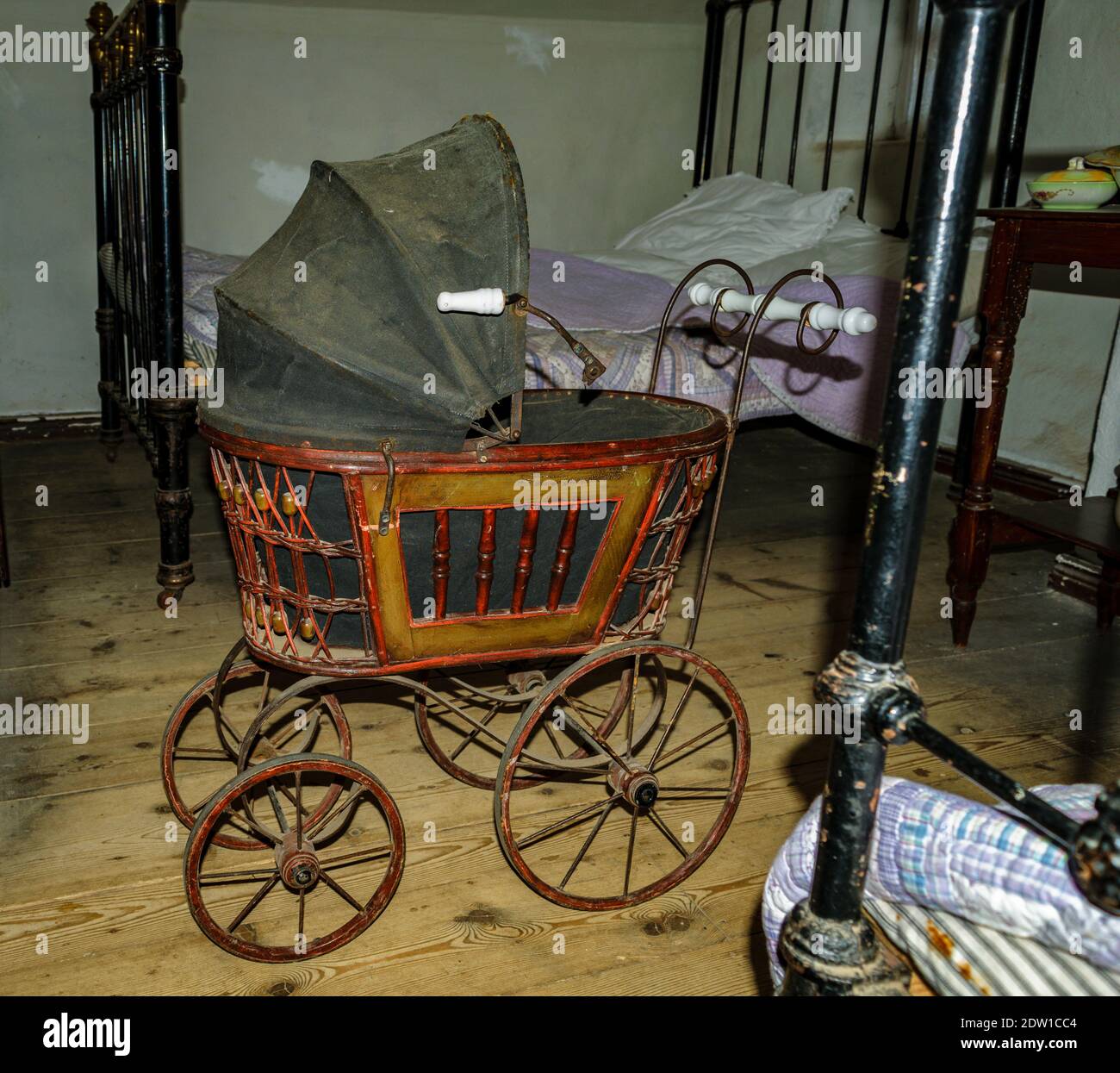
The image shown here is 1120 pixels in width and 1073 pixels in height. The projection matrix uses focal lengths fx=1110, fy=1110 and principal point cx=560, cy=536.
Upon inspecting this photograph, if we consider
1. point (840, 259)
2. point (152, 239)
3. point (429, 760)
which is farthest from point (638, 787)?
point (840, 259)

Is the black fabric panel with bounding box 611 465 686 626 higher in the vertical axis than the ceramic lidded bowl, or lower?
lower

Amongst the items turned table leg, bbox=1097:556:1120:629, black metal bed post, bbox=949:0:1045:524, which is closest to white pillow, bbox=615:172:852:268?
black metal bed post, bbox=949:0:1045:524

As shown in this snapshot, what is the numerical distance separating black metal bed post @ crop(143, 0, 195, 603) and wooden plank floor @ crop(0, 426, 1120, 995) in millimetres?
147

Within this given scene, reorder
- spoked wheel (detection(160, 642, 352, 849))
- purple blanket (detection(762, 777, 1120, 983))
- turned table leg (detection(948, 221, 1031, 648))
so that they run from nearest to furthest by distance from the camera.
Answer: purple blanket (detection(762, 777, 1120, 983))
spoked wheel (detection(160, 642, 352, 849))
turned table leg (detection(948, 221, 1031, 648))

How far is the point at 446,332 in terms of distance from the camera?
1.29 m

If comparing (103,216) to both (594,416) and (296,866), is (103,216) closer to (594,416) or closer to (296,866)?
(594,416)

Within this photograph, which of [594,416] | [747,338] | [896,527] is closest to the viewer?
[896,527]

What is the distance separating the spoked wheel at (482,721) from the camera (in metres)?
1.68

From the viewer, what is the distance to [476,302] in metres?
1.23

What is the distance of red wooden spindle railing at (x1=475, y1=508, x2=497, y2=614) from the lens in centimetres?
130

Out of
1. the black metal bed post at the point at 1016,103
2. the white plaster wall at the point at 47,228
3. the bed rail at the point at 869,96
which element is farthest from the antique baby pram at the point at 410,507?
the white plaster wall at the point at 47,228

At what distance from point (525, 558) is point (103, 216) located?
2611 millimetres

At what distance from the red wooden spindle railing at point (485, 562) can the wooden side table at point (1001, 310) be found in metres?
1.25

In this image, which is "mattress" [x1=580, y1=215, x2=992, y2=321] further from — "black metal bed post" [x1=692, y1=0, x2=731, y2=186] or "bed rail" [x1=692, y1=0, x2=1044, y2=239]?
"black metal bed post" [x1=692, y1=0, x2=731, y2=186]
